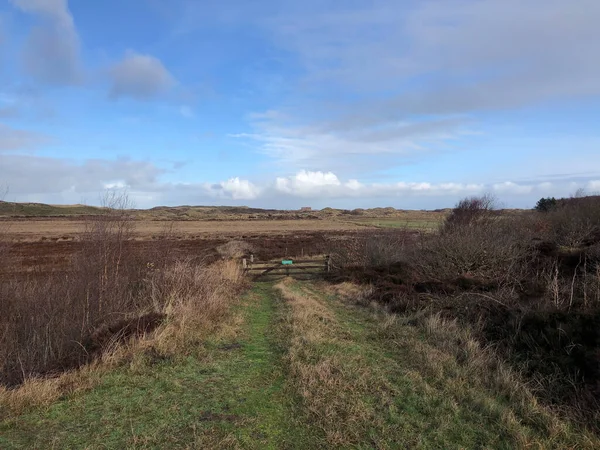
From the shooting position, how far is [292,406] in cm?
539

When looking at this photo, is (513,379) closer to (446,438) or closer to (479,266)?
(446,438)

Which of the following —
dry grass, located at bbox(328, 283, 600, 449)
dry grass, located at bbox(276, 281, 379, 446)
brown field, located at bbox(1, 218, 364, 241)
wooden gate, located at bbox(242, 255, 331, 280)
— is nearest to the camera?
dry grass, located at bbox(328, 283, 600, 449)

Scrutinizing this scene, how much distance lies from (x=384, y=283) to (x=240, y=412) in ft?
35.7

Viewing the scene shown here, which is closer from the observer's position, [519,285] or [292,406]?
[292,406]

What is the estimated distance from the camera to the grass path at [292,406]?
452cm

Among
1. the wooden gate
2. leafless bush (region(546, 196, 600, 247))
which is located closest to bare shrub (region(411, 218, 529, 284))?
leafless bush (region(546, 196, 600, 247))

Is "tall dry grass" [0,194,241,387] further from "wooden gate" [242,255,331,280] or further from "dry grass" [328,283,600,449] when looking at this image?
"wooden gate" [242,255,331,280]

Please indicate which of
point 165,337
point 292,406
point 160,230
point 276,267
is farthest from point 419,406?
point 160,230

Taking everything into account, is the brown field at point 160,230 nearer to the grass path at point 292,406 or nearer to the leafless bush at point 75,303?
the leafless bush at point 75,303

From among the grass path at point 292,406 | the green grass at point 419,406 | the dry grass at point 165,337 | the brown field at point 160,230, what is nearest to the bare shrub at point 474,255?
the dry grass at point 165,337

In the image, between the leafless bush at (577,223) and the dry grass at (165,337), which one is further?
the leafless bush at (577,223)

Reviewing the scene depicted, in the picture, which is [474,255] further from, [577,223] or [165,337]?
[165,337]

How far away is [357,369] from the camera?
6.62m

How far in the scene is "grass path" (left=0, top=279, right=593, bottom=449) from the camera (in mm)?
4523
